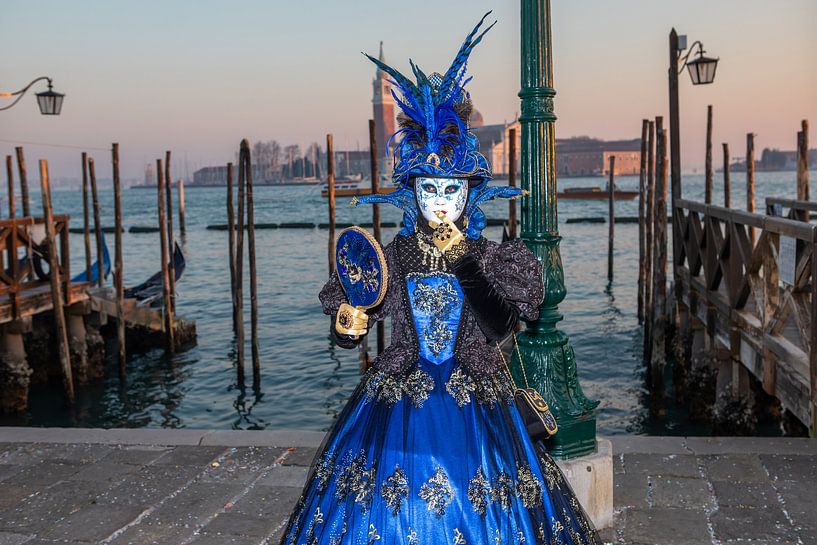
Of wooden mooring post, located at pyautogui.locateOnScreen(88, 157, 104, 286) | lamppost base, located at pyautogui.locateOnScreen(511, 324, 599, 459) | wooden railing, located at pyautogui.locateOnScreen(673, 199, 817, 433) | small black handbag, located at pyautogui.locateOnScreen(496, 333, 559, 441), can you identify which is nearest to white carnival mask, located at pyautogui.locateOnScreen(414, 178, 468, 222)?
small black handbag, located at pyautogui.locateOnScreen(496, 333, 559, 441)

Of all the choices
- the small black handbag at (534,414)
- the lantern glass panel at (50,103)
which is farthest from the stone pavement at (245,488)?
the lantern glass panel at (50,103)

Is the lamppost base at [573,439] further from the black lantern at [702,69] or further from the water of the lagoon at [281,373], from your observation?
the black lantern at [702,69]

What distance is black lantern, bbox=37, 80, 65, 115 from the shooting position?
10.7 meters

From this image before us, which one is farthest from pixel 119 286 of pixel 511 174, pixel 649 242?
pixel 649 242

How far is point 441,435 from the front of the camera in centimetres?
223

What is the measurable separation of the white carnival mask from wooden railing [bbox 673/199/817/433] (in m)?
2.98

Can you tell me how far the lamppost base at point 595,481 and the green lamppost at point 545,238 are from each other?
0.13ft

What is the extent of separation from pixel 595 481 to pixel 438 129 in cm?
152

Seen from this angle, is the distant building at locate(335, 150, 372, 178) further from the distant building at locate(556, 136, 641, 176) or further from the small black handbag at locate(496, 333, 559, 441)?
the small black handbag at locate(496, 333, 559, 441)

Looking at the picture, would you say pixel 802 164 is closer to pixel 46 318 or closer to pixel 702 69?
pixel 702 69

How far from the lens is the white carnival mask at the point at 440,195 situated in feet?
8.13

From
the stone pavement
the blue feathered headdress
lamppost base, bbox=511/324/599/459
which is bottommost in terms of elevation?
the stone pavement

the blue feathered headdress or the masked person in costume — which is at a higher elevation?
the blue feathered headdress

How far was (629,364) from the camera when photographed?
12.3 m
